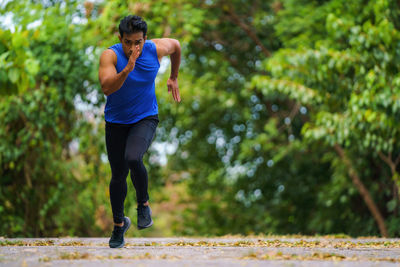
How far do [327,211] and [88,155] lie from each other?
5.71 meters

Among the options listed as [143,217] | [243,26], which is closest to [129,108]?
[143,217]

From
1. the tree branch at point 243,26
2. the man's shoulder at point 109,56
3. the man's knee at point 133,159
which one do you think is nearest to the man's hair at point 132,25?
the man's shoulder at point 109,56

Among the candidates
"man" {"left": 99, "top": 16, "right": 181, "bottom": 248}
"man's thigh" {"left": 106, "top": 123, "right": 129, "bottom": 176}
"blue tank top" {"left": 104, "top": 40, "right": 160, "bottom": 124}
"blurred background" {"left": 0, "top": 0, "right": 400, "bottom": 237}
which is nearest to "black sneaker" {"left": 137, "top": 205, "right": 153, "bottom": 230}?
"man" {"left": 99, "top": 16, "right": 181, "bottom": 248}

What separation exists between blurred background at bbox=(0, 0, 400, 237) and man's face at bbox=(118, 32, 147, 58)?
137cm

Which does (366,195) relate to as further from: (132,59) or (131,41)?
(132,59)

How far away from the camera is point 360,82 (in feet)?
29.6

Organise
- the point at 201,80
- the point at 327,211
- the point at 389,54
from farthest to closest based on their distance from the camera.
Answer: the point at 201,80 → the point at 327,211 → the point at 389,54

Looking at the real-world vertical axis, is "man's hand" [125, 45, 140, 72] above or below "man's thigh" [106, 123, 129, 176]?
above

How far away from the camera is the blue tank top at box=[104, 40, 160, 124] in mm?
4879

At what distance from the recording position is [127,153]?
15.8 feet

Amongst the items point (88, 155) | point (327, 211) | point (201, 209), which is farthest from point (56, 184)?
point (201, 209)

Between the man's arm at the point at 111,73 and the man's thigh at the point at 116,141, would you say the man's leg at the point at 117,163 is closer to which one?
the man's thigh at the point at 116,141

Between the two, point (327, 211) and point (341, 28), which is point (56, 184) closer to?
point (341, 28)

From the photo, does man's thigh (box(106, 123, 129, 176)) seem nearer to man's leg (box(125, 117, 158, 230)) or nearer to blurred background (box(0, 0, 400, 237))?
man's leg (box(125, 117, 158, 230))
